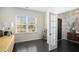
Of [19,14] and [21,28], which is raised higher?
[19,14]

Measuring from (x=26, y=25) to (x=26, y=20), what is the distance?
0.36 ft

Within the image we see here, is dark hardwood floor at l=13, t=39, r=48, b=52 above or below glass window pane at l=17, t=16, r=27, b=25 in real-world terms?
below

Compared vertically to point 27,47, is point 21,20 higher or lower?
higher

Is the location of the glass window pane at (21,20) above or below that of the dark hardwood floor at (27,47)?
above

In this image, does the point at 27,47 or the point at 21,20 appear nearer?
the point at 21,20
